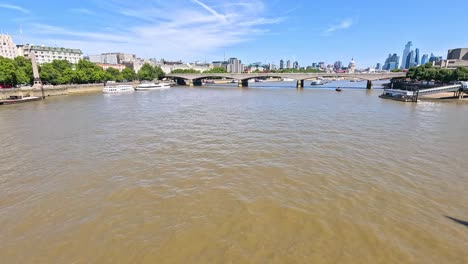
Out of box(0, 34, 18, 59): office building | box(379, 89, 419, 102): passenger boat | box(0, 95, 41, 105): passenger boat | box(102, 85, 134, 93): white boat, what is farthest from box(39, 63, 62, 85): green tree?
box(0, 34, 18, 59): office building

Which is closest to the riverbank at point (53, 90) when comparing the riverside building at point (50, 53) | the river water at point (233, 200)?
the river water at point (233, 200)

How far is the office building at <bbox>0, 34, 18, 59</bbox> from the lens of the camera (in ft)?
315

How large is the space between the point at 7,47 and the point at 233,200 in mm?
132947

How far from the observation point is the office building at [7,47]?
95938mm

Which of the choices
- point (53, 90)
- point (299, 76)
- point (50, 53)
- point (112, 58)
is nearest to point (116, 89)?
point (53, 90)

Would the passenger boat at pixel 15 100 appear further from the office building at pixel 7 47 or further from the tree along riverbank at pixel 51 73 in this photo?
the office building at pixel 7 47

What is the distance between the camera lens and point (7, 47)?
322 ft

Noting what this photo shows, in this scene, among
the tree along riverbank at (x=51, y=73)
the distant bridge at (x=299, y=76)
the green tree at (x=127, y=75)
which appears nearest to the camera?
the tree along riverbank at (x=51, y=73)

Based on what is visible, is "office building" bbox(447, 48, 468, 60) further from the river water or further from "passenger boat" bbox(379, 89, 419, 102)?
the river water

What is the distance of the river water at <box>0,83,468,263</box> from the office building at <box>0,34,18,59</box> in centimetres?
11799

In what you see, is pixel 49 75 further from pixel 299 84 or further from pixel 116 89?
pixel 299 84

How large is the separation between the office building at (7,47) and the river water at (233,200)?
117988mm

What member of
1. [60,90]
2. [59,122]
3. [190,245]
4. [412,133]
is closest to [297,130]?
[412,133]

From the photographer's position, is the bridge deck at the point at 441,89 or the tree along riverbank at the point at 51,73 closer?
the bridge deck at the point at 441,89
